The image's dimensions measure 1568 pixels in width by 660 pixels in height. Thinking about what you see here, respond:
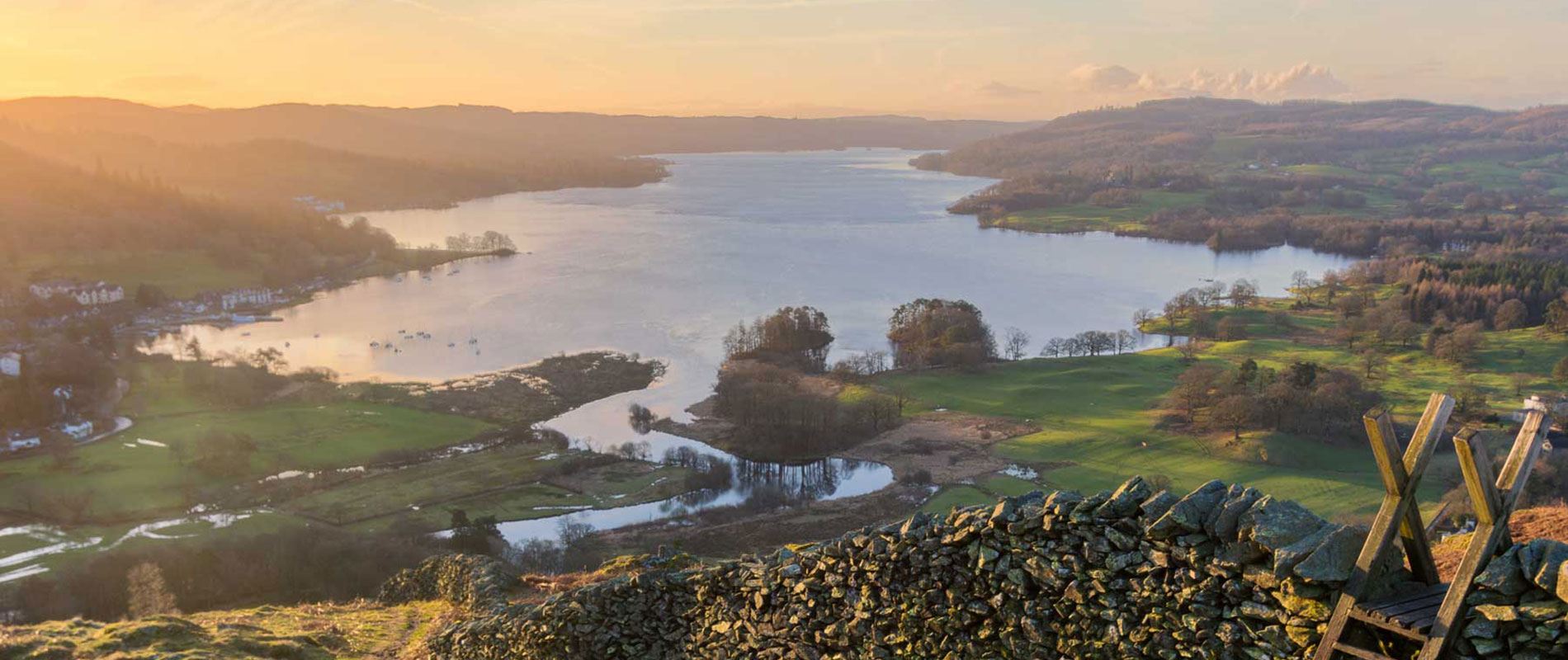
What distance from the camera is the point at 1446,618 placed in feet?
14.2

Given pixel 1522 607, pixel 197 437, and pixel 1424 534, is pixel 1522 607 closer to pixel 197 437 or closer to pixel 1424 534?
pixel 1424 534

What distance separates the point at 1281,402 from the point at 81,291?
86.6 metres

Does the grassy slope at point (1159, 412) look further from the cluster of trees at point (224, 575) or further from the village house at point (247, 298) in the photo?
the village house at point (247, 298)

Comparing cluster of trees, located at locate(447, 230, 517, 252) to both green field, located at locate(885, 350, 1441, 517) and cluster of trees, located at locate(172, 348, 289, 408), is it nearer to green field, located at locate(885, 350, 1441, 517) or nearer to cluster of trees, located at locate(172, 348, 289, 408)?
cluster of trees, located at locate(172, 348, 289, 408)

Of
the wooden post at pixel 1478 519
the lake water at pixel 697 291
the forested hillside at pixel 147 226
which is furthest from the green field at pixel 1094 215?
the wooden post at pixel 1478 519

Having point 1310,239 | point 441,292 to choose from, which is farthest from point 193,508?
point 1310,239

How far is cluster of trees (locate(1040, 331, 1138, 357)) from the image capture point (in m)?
59.1

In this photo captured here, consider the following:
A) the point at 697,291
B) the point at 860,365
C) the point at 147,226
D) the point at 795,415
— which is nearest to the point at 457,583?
the point at 795,415

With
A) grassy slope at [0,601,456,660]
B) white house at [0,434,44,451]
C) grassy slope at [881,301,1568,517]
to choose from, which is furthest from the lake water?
grassy slope at [0,601,456,660]

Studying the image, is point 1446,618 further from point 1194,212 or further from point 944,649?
point 1194,212

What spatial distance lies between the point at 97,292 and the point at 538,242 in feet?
156

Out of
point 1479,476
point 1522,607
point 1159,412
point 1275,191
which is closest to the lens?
point 1522,607

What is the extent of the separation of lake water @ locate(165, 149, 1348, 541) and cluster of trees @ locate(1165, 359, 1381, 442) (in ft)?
47.2

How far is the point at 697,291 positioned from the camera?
270 feet
